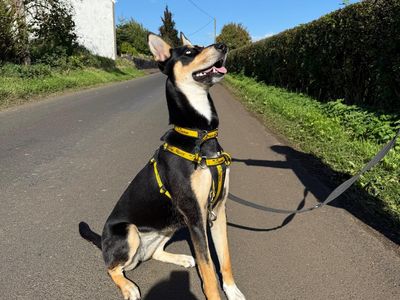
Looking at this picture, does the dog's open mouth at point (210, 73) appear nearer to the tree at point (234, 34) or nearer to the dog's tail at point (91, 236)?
the dog's tail at point (91, 236)

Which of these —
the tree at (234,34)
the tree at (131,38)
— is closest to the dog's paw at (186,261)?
the tree at (131,38)

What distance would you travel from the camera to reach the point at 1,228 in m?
4.00

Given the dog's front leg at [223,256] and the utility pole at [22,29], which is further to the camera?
the utility pole at [22,29]

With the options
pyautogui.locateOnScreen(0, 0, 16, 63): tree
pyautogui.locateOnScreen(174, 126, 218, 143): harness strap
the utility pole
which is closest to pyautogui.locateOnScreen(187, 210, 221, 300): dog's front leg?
pyautogui.locateOnScreen(174, 126, 218, 143): harness strap

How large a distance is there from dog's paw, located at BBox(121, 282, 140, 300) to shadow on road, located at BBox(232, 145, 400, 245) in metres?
1.76

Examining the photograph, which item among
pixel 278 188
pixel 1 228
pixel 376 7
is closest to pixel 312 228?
pixel 278 188

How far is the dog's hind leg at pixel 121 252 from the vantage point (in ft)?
9.53

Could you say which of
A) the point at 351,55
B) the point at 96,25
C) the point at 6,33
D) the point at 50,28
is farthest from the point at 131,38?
the point at 351,55

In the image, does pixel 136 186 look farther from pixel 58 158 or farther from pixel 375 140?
pixel 375 140

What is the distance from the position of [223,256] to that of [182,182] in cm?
69

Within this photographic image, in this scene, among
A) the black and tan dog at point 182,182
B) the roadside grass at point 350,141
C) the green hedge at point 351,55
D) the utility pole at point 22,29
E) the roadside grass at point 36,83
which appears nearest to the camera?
the black and tan dog at point 182,182

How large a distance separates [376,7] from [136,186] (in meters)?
7.72

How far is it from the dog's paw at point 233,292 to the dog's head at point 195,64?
1579mm

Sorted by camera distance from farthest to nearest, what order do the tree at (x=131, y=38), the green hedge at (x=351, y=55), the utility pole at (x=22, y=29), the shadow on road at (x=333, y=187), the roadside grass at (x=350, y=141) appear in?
1. the tree at (x=131, y=38)
2. the utility pole at (x=22, y=29)
3. the green hedge at (x=351, y=55)
4. the roadside grass at (x=350, y=141)
5. the shadow on road at (x=333, y=187)
